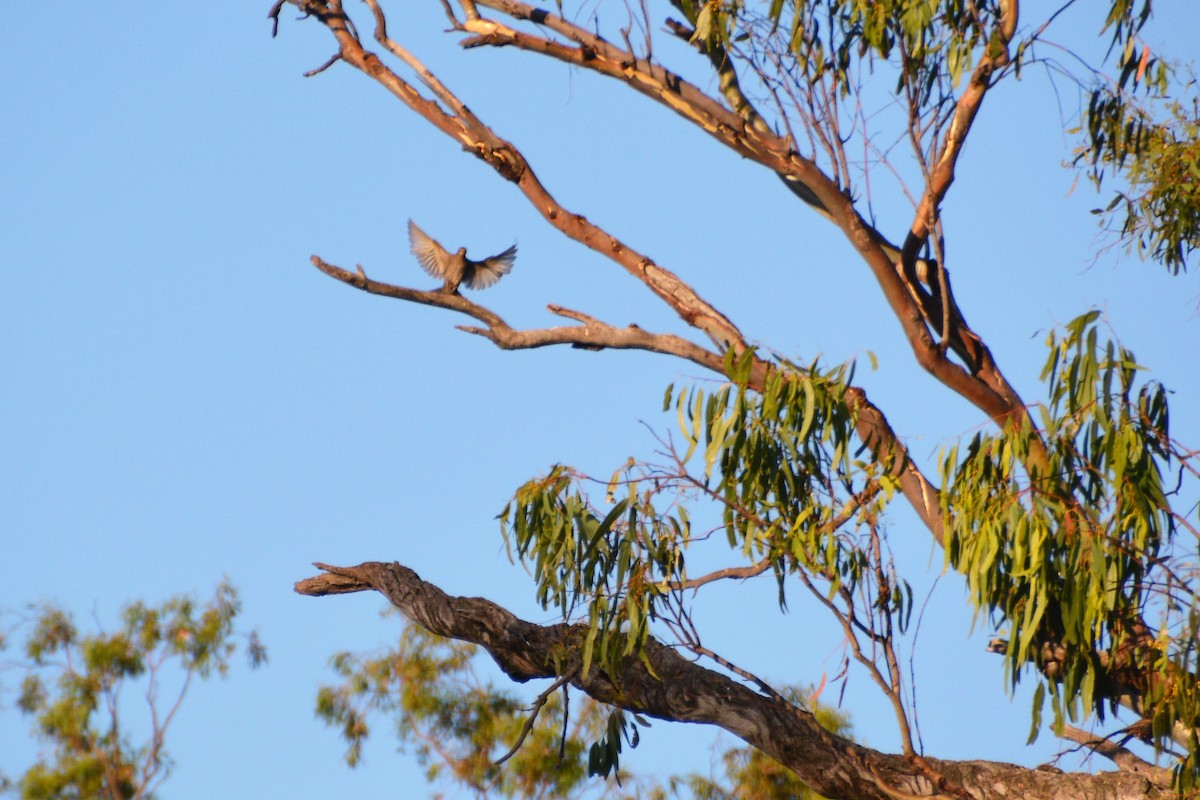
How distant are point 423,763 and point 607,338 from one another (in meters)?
6.32

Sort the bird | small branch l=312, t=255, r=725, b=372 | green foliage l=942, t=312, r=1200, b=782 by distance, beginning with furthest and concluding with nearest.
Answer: the bird
small branch l=312, t=255, r=725, b=372
green foliage l=942, t=312, r=1200, b=782

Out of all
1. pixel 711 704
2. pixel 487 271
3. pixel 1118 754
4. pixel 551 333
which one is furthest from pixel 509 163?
pixel 1118 754

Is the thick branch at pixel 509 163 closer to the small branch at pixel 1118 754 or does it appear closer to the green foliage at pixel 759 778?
the small branch at pixel 1118 754

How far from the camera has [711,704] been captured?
15.4 ft

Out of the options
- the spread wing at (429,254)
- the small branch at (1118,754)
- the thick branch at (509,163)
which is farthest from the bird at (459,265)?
the small branch at (1118,754)

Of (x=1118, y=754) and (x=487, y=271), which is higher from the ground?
(x=487, y=271)

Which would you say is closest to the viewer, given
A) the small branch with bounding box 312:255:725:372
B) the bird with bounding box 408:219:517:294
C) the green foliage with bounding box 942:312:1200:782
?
the green foliage with bounding box 942:312:1200:782

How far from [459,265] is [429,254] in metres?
0.23

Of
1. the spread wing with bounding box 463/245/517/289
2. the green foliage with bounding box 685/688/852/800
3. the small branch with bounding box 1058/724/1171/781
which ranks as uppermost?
the spread wing with bounding box 463/245/517/289

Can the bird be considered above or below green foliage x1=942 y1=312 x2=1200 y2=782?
above

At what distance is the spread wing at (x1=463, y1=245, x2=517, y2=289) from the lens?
7.57 metres

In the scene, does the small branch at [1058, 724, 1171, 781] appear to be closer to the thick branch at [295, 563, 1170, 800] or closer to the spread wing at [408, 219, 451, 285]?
the thick branch at [295, 563, 1170, 800]

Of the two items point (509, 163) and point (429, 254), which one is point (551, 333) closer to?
point (509, 163)

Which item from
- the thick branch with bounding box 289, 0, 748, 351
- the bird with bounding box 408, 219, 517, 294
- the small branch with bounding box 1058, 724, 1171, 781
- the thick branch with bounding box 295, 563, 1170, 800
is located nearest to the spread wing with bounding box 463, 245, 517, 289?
the bird with bounding box 408, 219, 517, 294
